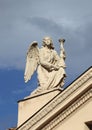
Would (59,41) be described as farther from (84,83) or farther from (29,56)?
(84,83)

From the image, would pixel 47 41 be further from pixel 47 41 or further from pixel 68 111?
pixel 68 111

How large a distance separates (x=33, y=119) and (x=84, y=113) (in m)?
2.19

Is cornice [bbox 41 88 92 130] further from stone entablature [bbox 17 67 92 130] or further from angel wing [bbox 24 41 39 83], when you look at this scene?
angel wing [bbox 24 41 39 83]

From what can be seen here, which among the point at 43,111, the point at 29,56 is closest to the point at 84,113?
the point at 43,111

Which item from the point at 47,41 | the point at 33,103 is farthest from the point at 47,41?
A: the point at 33,103

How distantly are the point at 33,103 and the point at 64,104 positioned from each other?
6.21 feet

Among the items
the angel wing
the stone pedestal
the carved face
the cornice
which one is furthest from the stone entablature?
the carved face

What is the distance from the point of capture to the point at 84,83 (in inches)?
683

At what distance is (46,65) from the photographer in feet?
64.7

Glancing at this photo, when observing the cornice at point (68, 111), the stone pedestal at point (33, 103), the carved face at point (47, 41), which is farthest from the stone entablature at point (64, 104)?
the carved face at point (47, 41)

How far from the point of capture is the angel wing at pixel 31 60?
20.4 metres

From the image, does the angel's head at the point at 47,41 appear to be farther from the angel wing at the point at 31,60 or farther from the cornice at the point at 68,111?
the cornice at the point at 68,111

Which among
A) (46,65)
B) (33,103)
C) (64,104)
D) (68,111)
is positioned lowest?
(68,111)

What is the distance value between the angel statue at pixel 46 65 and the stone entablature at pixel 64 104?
1227mm
